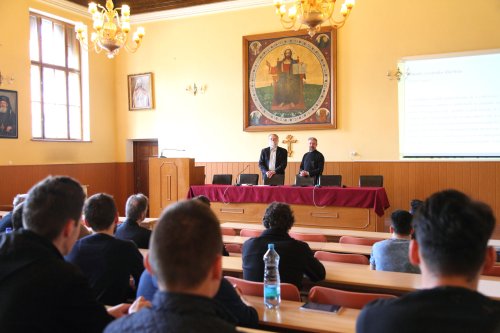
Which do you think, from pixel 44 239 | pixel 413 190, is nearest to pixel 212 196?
pixel 413 190

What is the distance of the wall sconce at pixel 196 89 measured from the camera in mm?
10633

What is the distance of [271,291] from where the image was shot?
2568 millimetres

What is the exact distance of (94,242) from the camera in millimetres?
2684

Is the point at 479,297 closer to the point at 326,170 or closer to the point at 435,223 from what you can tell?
the point at 435,223

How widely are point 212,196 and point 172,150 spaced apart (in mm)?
3368

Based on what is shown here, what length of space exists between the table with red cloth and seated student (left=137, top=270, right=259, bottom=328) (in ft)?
16.2

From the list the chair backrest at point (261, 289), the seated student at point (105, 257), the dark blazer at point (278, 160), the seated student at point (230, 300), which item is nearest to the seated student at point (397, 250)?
the chair backrest at point (261, 289)

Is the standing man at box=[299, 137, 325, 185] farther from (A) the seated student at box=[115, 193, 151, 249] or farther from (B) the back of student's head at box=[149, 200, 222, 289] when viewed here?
(B) the back of student's head at box=[149, 200, 222, 289]

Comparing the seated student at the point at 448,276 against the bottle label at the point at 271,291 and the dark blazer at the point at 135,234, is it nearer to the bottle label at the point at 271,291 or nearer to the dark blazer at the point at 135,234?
the bottle label at the point at 271,291

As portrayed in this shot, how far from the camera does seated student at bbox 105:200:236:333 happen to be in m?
1.16

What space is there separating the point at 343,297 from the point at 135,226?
217 centimetres

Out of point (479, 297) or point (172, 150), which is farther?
point (172, 150)

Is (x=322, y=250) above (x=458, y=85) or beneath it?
beneath

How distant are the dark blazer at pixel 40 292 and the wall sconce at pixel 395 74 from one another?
27.1 ft
